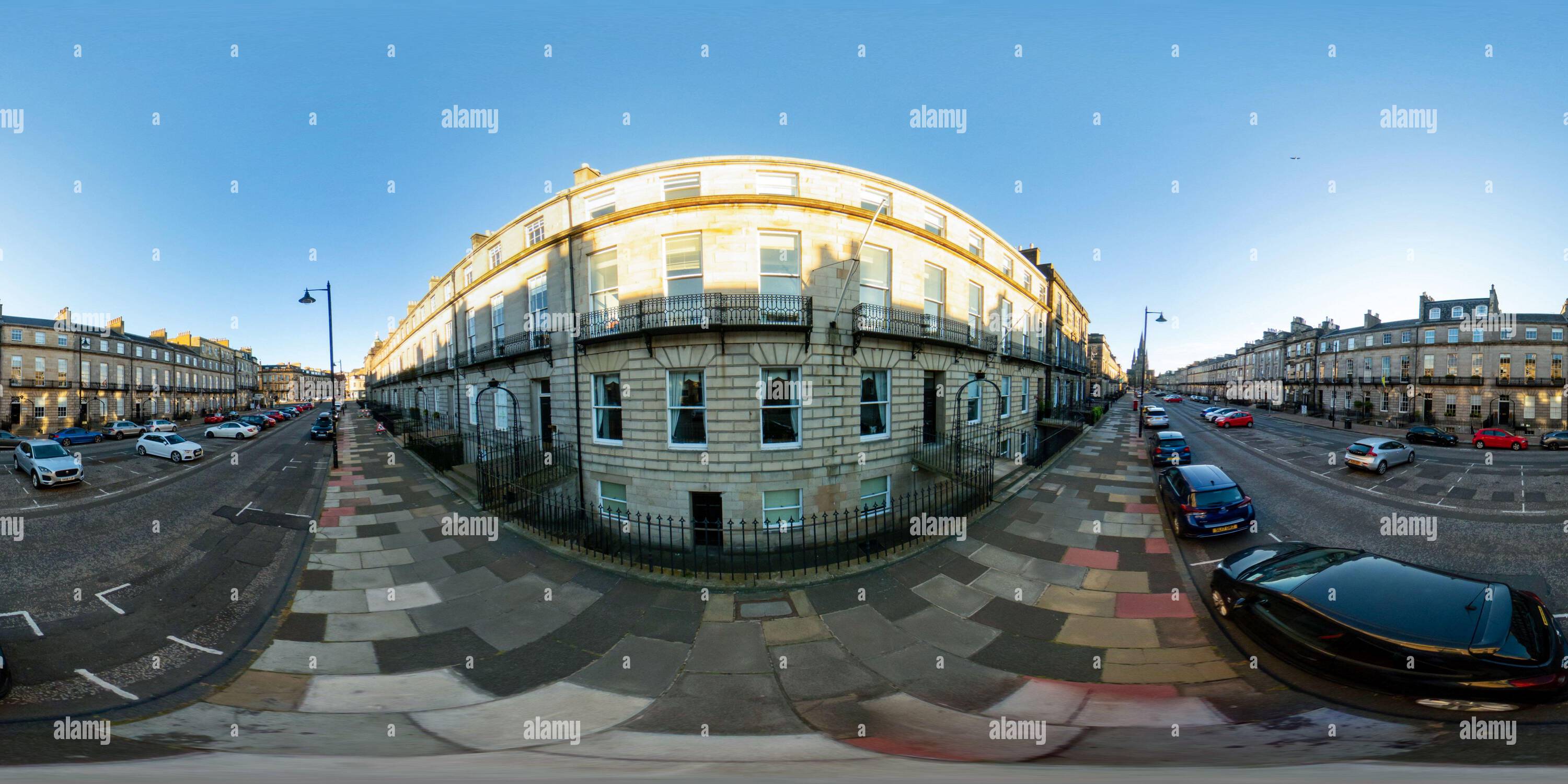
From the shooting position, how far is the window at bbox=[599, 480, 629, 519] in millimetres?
11977

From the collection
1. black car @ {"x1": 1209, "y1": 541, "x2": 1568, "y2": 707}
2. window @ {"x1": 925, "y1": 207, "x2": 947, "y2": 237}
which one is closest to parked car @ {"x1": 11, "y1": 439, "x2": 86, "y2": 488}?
window @ {"x1": 925, "y1": 207, "x2": 947, "y2": 237}

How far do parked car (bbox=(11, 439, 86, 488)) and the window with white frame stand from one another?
83.6 ft

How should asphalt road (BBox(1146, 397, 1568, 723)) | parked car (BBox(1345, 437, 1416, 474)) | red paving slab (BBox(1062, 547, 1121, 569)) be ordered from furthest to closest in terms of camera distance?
1. parked car (BBox(1345, 437, 1416, 474))
2. red paving slab (BBox(1062, 547, 1121, 569))
3. asphalt road (BBox(1146, 397, 1568, 723))

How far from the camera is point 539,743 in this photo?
15.8 feet

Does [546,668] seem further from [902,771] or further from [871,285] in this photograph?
[871,285]

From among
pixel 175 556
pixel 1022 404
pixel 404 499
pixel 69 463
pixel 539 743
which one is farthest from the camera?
pixel 1022 404

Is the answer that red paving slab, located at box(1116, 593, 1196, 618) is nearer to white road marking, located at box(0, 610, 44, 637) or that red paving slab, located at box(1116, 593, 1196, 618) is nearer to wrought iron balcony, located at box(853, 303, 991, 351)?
wrought iron balcony, located at box(853, 303, 991, 351)

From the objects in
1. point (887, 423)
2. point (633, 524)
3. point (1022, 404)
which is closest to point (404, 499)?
point (633, 524)

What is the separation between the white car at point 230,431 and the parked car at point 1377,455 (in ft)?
192

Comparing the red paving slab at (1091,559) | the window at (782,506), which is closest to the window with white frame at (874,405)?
the window at (782,506)

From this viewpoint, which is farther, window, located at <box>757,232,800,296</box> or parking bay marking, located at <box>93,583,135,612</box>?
window, located at <box>757,232,800,296</box>

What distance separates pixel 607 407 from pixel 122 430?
4787cm

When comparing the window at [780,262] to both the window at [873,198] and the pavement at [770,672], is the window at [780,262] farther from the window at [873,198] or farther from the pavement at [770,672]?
the pavement at [770,672]

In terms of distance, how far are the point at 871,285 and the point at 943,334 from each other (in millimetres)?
3486
